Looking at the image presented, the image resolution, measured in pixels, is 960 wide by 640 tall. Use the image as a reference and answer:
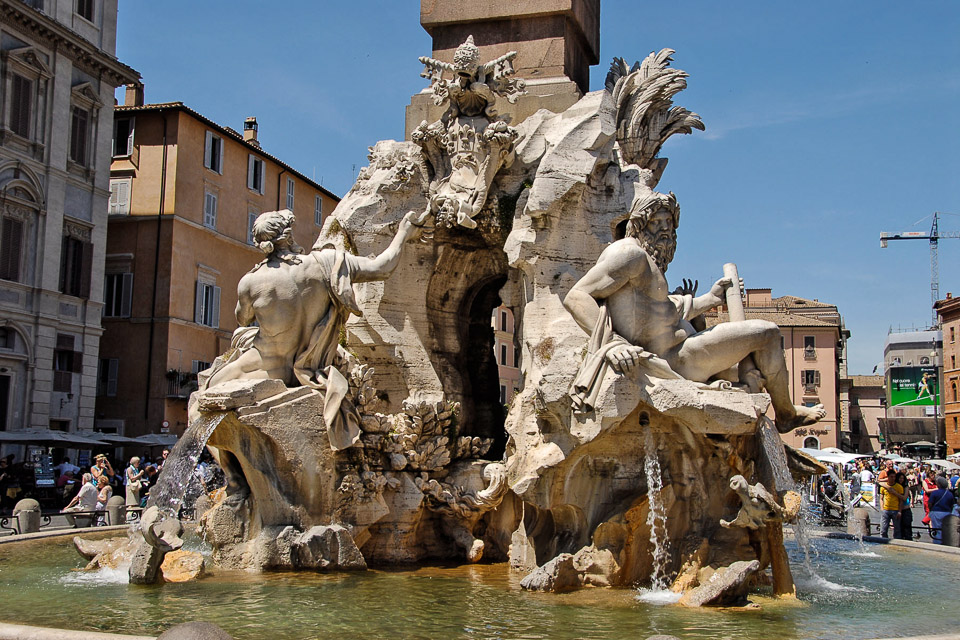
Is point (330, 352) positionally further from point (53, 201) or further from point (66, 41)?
point (66, 41)

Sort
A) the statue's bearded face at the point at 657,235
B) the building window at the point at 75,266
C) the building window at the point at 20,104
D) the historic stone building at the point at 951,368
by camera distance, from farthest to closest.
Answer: the historic stone building at the point at 951,368 < the building window at the point at 75,266 < the building window at the point at 20,104 < the statue's bearded face at the point at 657,235

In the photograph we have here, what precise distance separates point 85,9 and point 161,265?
7.47m

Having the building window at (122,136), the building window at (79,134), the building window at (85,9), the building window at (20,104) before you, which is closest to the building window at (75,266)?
the building window at (79,134)

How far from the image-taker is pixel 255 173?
35750mm

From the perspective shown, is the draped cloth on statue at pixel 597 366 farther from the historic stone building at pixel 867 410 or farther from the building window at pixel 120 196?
the historic stone building at pixel 867 410

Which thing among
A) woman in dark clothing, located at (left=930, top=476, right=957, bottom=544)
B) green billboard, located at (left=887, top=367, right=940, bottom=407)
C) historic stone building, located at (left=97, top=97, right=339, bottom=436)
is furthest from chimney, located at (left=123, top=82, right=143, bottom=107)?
green billboard, located at (left=887, top=367, right=940, bottom=407)

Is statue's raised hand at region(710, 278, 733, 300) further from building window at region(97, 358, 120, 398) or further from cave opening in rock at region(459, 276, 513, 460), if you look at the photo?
building window at region(97, 358, 120, 398)

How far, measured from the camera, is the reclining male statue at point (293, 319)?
29.5 feet

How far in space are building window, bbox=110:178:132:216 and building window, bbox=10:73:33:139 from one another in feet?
19.1

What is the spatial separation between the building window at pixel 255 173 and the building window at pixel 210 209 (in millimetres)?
2345

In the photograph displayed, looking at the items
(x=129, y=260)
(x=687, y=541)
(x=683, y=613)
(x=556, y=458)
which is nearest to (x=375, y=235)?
(x=556, y=458)

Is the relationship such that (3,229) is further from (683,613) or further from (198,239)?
(683,613)

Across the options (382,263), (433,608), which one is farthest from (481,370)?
(433,608)

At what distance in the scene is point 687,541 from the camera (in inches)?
333
